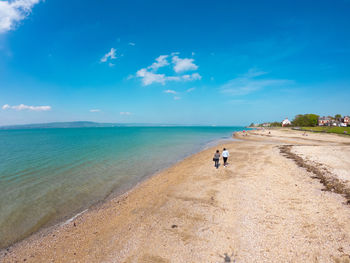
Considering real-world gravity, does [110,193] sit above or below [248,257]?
below

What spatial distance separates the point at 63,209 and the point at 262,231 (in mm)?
12166

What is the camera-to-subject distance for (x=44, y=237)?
7.38m

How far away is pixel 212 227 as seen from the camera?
Answer: 651 centimetres

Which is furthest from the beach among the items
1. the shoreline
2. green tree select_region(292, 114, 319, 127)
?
green tree select_region(292, 114, 319, 127)

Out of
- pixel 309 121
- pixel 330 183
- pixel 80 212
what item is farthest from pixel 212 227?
pixel 309 121

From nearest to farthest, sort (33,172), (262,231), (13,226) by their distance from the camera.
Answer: (262,231), (13,226), (33,172)

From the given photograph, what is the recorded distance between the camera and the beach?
17.2 ft

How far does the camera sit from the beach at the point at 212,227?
5.24 meters

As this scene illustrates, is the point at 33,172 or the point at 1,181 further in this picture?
the point at 33,172

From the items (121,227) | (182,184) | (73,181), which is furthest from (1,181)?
(182,184)

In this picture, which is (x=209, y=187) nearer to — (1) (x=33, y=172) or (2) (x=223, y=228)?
(2) (x=223, y=228)

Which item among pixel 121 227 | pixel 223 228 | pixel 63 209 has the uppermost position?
pixel 223 228

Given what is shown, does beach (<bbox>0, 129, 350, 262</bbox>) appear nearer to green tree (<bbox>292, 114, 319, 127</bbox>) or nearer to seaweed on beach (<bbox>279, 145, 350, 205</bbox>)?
seaweed on beach (<bbox>279, 145, 350, 205</bbox>)

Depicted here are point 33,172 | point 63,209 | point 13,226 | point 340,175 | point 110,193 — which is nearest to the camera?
point 13,226
